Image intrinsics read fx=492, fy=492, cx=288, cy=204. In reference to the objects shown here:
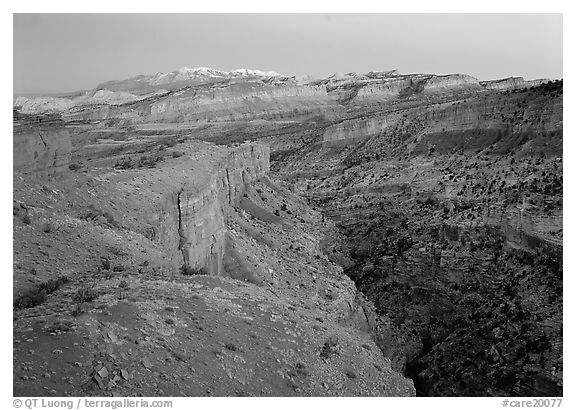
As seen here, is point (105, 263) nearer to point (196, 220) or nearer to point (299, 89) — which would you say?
point (196, 220)

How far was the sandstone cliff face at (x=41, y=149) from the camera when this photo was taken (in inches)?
432

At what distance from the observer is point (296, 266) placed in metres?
21.3

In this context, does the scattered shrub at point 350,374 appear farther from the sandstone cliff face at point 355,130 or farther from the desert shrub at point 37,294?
the sandstone cliff face at point 355,130

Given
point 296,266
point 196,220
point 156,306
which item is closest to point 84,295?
point 156,306

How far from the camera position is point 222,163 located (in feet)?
75.7

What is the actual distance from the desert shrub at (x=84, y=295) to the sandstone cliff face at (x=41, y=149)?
4.06 m

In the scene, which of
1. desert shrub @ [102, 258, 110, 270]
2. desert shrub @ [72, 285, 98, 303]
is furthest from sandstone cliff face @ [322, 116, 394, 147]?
desert shrub @ [72, 285, 98, 303]

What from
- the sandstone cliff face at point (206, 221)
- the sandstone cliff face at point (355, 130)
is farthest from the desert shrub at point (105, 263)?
the sandstone cliff face at point (355, 130)

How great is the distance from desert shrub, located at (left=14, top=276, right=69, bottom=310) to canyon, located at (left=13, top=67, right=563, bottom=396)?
0.12 ft

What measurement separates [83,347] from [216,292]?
4.21 meters

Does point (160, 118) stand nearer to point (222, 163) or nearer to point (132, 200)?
point (222, 163)

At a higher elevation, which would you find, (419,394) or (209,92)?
(209,92)

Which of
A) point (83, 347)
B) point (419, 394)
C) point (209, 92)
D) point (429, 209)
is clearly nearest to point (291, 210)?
point (429, 209)
